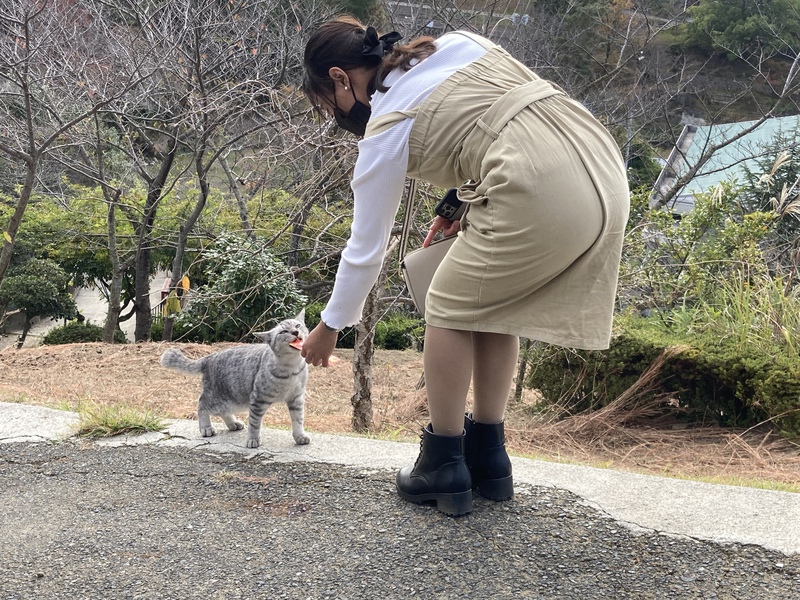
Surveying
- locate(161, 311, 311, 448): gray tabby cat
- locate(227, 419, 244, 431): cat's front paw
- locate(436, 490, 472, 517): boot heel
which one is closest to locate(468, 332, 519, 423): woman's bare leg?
locate(436, 490, 472, 517): boot heel

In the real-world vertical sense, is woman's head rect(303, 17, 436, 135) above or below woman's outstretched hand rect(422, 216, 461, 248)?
above

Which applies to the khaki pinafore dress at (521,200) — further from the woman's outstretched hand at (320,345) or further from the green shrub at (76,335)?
the green shrub at (76,335)

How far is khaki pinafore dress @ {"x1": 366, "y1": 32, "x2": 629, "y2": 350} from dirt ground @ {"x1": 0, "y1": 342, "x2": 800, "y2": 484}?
1.66m

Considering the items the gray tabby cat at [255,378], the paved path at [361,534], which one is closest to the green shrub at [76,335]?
the gray tabby cat at [255,378]

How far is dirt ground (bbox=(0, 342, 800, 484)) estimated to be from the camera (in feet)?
14.3

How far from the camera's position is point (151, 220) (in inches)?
442

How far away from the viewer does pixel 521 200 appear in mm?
2014

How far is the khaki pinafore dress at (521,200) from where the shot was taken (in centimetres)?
203

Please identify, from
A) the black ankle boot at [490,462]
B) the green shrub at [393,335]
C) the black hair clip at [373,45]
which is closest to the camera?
the black hair clip at [373,45]

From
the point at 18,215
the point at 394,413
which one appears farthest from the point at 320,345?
the point at 18,215

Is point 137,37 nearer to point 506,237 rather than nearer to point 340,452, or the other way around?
point 340,452

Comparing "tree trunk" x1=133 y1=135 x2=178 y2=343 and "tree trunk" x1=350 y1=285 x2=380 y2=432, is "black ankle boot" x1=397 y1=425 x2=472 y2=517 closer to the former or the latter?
"tree trunk" x1=350 y1=285 x2=380 y2=432

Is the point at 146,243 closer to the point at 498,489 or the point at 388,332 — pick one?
the point at 388,332

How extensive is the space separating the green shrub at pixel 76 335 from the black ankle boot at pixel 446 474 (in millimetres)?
10020
